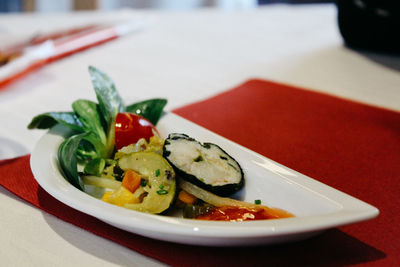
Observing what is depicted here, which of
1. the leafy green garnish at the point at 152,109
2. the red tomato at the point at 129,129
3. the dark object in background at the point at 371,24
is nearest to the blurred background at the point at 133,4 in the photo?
the dark object in background at the point at 371,24

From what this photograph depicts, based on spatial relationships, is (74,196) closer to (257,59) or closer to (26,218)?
(26,218)

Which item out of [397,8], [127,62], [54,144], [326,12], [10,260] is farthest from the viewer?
[326,12]

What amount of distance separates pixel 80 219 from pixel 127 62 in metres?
1.14

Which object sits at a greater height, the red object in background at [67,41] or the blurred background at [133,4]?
the red object in background at [67,41]

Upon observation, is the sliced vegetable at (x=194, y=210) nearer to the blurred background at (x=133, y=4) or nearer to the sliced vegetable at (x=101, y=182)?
the sliced vegetable at (x=101, y=182)

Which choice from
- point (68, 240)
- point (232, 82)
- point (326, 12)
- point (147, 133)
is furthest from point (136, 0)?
point (68, 240)

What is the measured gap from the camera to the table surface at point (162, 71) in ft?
2.37

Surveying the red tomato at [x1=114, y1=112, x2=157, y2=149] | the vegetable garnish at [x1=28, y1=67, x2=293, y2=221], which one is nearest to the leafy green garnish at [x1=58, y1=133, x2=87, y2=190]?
the vegetable garnish at [x1=28, y1=67, x2=293, y2=221]

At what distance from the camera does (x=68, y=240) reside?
72 cm

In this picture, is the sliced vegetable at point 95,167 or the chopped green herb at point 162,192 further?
the sliced vegetable at point 95,167

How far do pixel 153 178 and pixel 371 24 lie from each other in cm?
135

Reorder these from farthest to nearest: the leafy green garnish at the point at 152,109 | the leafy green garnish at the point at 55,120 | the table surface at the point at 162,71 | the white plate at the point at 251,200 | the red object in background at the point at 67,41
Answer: the red object in background at the point at 67,41 → the leafy green garnish at the point at 152,109 → the leafy green garnish at the point at 55,120 → the table surface at the point at 162,71 → the white plate at the point at 251,200

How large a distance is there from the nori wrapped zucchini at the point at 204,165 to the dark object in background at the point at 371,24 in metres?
1.16

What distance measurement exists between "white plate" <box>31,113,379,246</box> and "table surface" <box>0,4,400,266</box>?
0.25 feet
